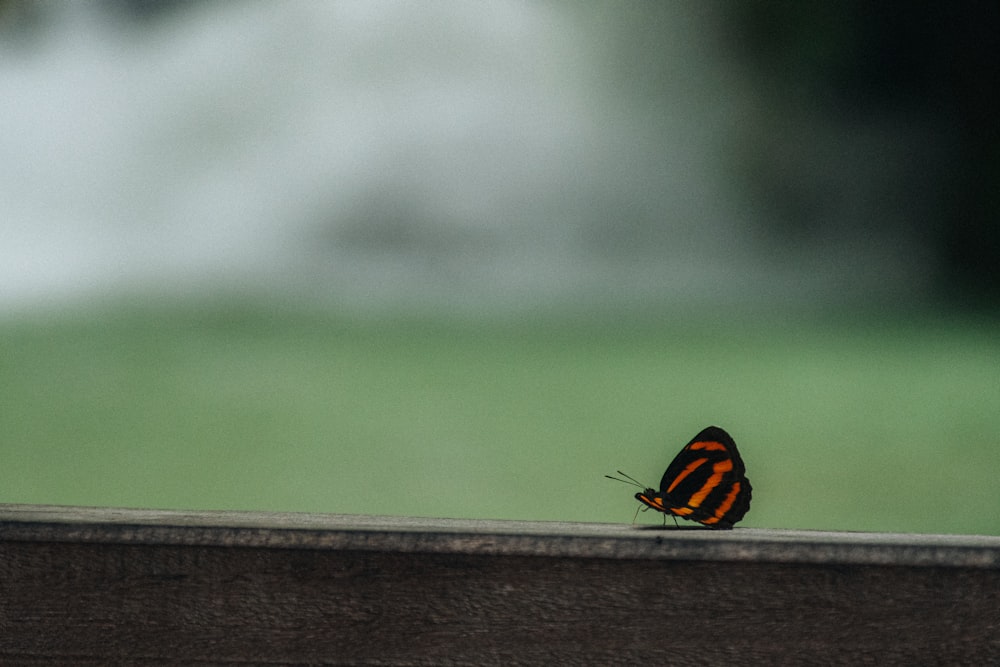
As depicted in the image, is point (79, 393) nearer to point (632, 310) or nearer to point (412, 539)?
point (632, 310)

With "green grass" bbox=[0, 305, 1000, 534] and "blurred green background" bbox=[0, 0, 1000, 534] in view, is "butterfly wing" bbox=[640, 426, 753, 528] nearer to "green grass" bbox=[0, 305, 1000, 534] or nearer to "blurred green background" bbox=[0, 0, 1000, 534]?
"green grass" bbox=[0, 305, 1000, 534]

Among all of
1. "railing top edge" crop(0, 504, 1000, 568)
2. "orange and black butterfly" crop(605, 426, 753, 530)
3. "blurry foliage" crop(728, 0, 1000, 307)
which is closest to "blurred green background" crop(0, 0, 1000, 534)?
"blurry foliage" crop(728, 0, 1000, 307)

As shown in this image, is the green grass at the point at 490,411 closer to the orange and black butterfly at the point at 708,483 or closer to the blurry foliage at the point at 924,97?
the blurry foliage at the point at 924,97

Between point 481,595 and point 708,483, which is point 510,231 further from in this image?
point 481,595

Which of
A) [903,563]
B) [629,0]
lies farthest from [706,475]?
[629,0]

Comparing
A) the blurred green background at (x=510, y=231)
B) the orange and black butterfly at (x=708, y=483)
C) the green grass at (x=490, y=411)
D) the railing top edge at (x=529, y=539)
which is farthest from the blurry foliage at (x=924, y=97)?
the railing top edge at (x=529, y=539)

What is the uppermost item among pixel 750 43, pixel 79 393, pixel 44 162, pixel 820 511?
pixel 750 43
